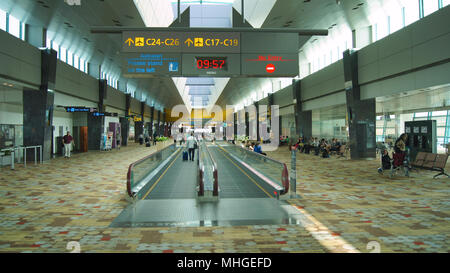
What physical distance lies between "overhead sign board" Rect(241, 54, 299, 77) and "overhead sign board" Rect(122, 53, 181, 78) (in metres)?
2.18

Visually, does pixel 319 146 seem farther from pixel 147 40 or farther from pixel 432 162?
pixel 147 40

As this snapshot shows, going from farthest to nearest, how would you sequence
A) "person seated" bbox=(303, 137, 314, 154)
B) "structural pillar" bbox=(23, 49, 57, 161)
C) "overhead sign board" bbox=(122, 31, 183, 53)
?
1. "person seated" bbox=(303, 137, 314, 154)
2. "structural pillar" bbox=(23, 49, 57, 161)
3. "overhead sign board" bbox=(122, 31, 183, 53)

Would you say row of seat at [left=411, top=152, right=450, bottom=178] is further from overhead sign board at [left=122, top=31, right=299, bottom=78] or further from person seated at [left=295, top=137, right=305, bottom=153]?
person seated at [left=295, top=137, right=305, bottom=153]

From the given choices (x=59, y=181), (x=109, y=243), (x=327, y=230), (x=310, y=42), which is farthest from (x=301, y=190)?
(x=310, y=42)

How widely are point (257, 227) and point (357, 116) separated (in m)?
15.2

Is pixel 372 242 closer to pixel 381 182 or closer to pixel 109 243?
pixel 109 243

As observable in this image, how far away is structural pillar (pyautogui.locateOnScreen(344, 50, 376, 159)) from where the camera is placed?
1802cm

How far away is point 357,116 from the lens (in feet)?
60.6

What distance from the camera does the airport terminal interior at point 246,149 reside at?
527cm

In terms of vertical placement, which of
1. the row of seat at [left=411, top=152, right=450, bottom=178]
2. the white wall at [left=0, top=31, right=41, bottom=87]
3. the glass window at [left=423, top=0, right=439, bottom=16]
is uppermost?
the glass window at [left=423, top=0, right=439, bottom=16]

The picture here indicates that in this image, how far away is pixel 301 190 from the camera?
30.3 ft

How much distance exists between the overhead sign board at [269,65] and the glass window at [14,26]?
12854 mm

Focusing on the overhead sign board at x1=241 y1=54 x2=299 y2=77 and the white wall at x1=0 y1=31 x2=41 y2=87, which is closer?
the overhead sign board at x1=241 y1=54 x2=299 y2=77

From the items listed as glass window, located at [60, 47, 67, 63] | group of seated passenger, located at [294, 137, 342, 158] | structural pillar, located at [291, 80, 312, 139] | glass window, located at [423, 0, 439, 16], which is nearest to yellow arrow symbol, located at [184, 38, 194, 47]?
glass window, located at [423, 0, 439, 16]
